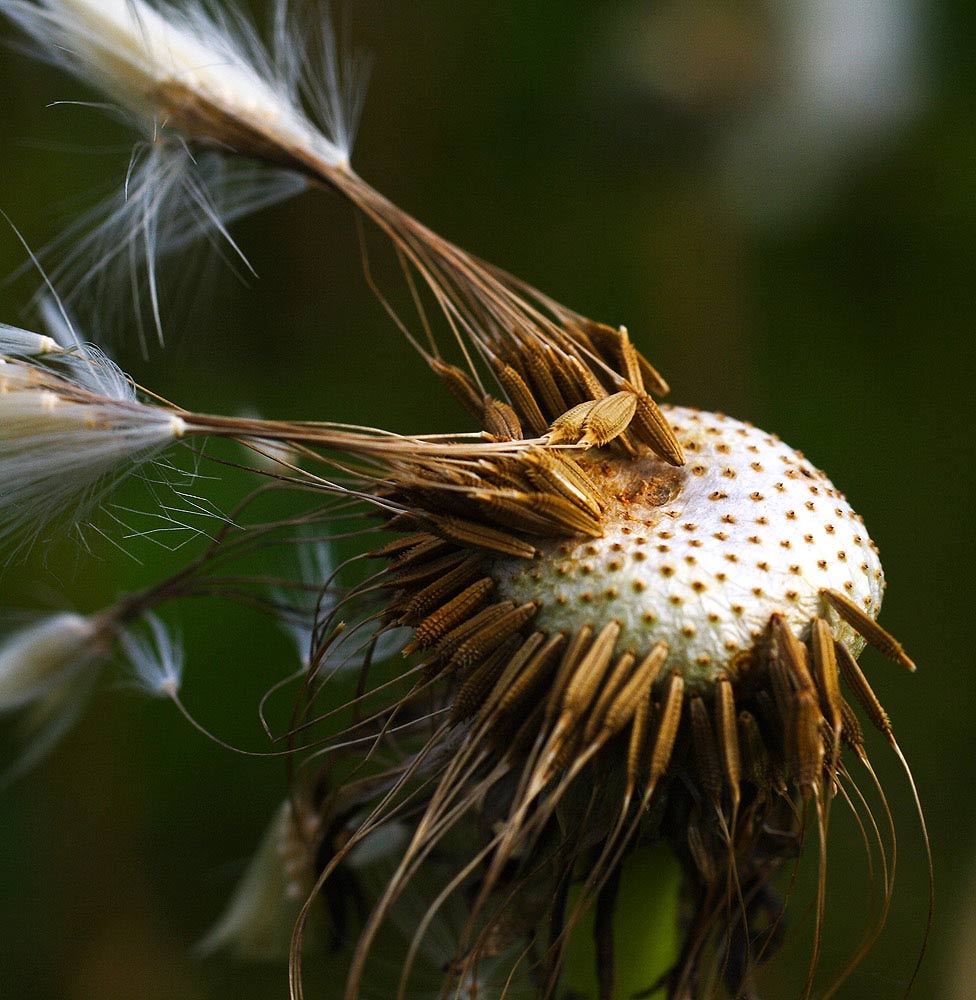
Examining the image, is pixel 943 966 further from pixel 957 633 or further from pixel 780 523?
pixel 780 523

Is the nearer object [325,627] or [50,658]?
[325,627]

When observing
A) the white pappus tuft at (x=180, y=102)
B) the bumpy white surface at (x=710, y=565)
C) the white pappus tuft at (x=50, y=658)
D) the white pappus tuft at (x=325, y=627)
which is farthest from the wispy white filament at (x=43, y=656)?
the bumpy white surface at (x=710, y=565)

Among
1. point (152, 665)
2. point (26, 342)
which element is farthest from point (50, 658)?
point (26, 342)

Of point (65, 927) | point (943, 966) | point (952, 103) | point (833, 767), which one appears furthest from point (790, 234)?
point (65, 927)

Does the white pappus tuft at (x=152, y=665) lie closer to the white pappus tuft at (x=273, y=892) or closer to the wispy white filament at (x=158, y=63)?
the white pappus tuft at (x=273, y=892)

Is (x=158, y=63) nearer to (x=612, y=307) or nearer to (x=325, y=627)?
(x=325, y=627)

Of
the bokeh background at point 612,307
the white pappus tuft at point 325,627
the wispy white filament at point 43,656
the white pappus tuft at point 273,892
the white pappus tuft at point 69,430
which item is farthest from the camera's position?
the bokeh background at point 612,307
